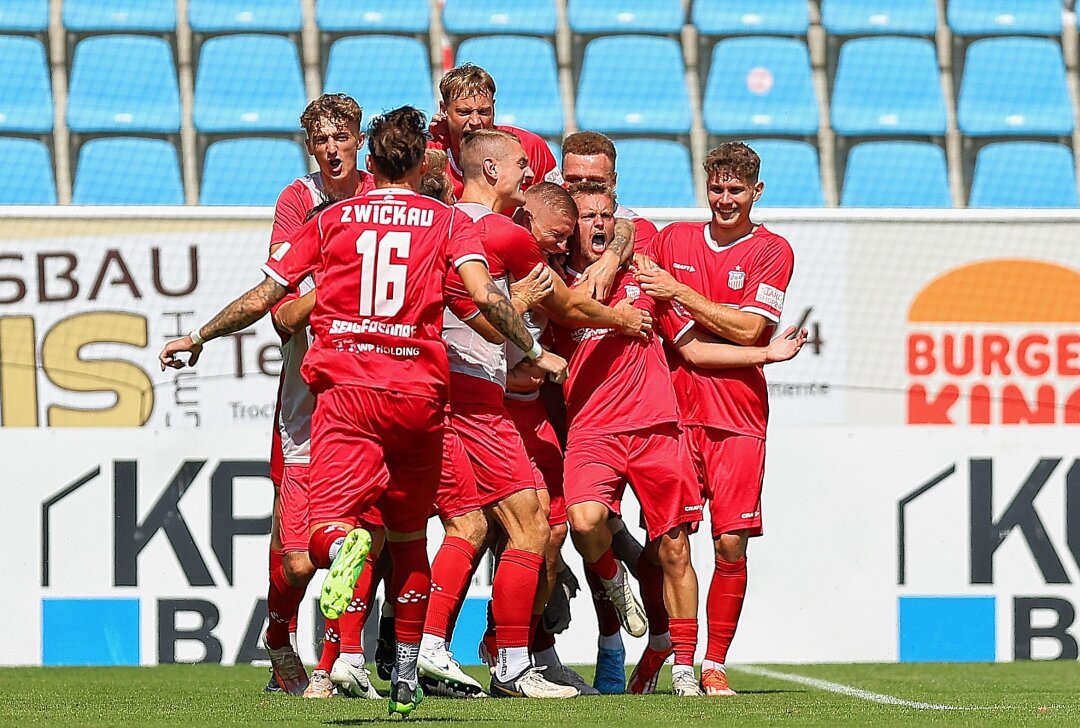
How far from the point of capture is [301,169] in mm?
11664

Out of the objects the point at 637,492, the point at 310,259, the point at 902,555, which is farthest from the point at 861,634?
the point at 310,259

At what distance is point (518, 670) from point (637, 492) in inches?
30.3

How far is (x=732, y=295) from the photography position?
6078 mm

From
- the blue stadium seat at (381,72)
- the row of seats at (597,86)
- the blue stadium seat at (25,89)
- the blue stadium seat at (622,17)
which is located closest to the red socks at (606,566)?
the row of seats at (597,86)

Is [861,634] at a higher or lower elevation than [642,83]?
lower

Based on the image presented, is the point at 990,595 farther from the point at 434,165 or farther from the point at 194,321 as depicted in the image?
the point at 194,321

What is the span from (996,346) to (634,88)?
4.45 meters

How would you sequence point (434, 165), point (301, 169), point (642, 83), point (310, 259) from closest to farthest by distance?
point (310, 259) → point (434, 165) → point (301, 169) → point (642, 83)

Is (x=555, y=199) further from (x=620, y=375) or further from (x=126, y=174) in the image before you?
(x=126, y=174)

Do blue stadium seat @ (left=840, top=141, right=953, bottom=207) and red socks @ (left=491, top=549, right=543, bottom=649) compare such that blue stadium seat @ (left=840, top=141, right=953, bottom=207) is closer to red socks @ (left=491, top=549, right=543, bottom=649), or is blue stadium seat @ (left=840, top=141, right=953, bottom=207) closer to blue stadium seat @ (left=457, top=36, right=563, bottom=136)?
blue stadium seat @ (left=457, top=36, right=563, bottom=136)

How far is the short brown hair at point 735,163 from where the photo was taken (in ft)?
19.5

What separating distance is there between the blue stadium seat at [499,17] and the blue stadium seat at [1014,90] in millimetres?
3454

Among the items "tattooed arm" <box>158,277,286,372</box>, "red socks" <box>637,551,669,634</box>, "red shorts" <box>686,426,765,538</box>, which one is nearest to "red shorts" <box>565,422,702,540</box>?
"red shorts" <box>686,426,765,538</box>

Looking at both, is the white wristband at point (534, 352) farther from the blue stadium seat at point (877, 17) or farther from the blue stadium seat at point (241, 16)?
the blue stadium seat at point (877, 17)
